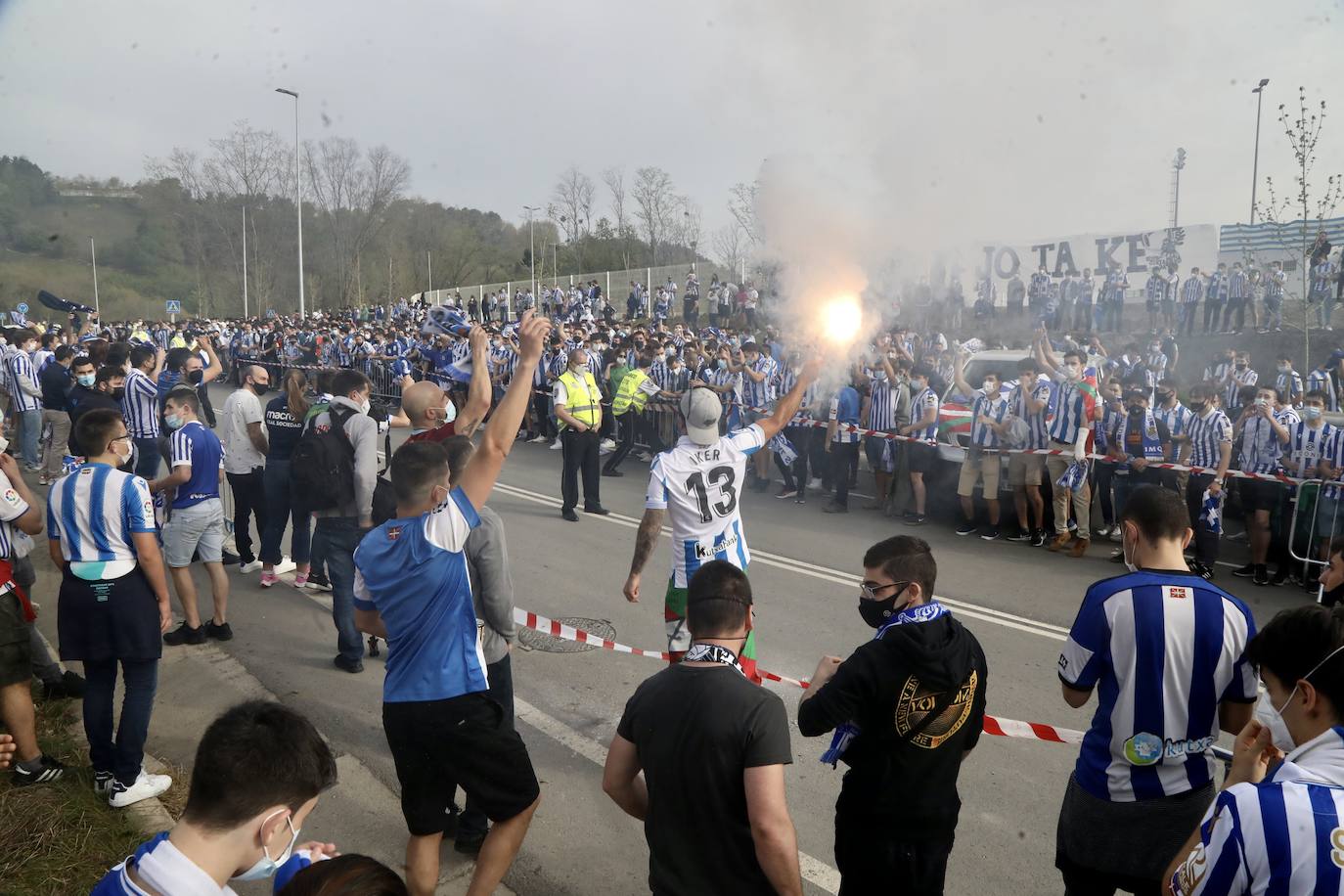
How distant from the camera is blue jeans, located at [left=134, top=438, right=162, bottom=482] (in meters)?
8.71

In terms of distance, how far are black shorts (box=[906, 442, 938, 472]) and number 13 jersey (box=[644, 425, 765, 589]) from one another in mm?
7325

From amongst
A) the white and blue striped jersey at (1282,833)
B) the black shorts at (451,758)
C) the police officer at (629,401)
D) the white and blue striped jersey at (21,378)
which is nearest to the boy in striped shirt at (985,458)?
the police officer at (629,401)

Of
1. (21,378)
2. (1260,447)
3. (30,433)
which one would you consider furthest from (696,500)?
(30,433)

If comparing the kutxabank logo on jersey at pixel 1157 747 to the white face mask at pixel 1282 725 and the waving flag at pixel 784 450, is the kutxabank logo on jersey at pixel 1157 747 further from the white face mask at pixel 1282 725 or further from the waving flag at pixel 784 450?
the waving flag at pixel 784 450

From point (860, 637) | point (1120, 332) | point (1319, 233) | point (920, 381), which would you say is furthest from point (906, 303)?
point (1120, 332)

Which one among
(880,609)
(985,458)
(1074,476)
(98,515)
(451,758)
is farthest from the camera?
(985,458)

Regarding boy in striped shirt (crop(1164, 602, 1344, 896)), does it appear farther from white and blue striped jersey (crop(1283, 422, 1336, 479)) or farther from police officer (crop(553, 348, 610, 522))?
police officer (crop(553, 348, 610, 522))

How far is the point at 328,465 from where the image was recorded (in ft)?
21.4

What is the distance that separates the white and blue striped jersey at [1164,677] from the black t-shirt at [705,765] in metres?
1.29

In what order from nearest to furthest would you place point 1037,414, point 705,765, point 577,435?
point 705,765 → point 1037,414 → point 577,435

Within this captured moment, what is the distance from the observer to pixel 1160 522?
10.4 ft

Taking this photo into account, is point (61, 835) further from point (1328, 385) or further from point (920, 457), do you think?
point (1328, 385)

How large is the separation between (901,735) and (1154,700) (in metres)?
0.94

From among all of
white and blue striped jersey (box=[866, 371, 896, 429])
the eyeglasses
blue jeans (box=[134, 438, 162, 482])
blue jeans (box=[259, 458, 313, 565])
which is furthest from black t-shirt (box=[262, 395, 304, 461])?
white and blue striped jersey (box=[866, 371, 896, 429])
